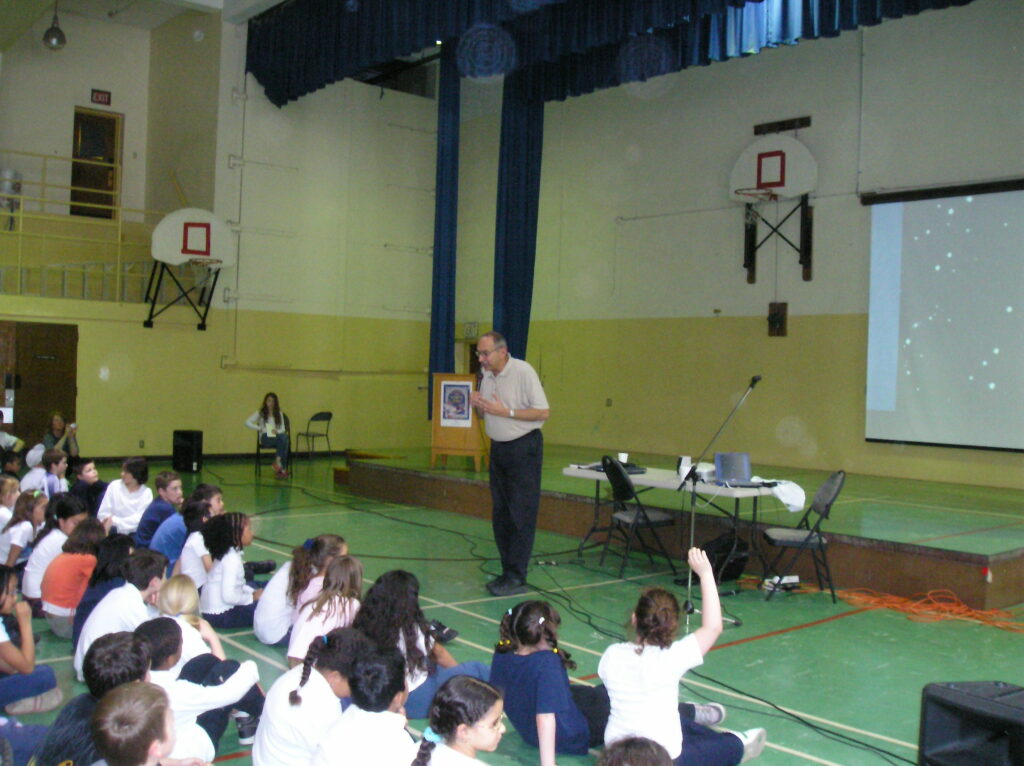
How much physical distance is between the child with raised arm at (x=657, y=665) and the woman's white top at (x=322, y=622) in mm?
1217

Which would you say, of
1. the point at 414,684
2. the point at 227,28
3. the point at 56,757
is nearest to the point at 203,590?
the point at 414,684

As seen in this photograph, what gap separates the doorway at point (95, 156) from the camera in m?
15.4

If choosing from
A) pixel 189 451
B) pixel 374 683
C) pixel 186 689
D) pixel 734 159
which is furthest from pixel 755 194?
pixel 374 683

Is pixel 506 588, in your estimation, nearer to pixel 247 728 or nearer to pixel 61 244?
pixel 247 728

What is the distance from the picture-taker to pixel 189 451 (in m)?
13.4

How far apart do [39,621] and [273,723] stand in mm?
3263

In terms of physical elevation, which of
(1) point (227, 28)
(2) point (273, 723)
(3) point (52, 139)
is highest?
(1) point (227, 28)

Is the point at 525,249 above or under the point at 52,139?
under

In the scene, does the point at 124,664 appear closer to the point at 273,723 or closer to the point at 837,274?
the point at 273,723

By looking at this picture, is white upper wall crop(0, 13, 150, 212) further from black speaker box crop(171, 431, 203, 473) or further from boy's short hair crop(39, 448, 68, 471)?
boy's short hair crop(39, 448, 68, 471)

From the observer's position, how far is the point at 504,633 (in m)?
3.56

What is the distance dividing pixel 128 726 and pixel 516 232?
10.1 meters

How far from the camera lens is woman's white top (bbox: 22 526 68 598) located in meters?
5.30

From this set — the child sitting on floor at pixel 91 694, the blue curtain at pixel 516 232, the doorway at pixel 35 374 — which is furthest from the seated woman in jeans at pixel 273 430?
the child sitting on floor at pixel 91 694
